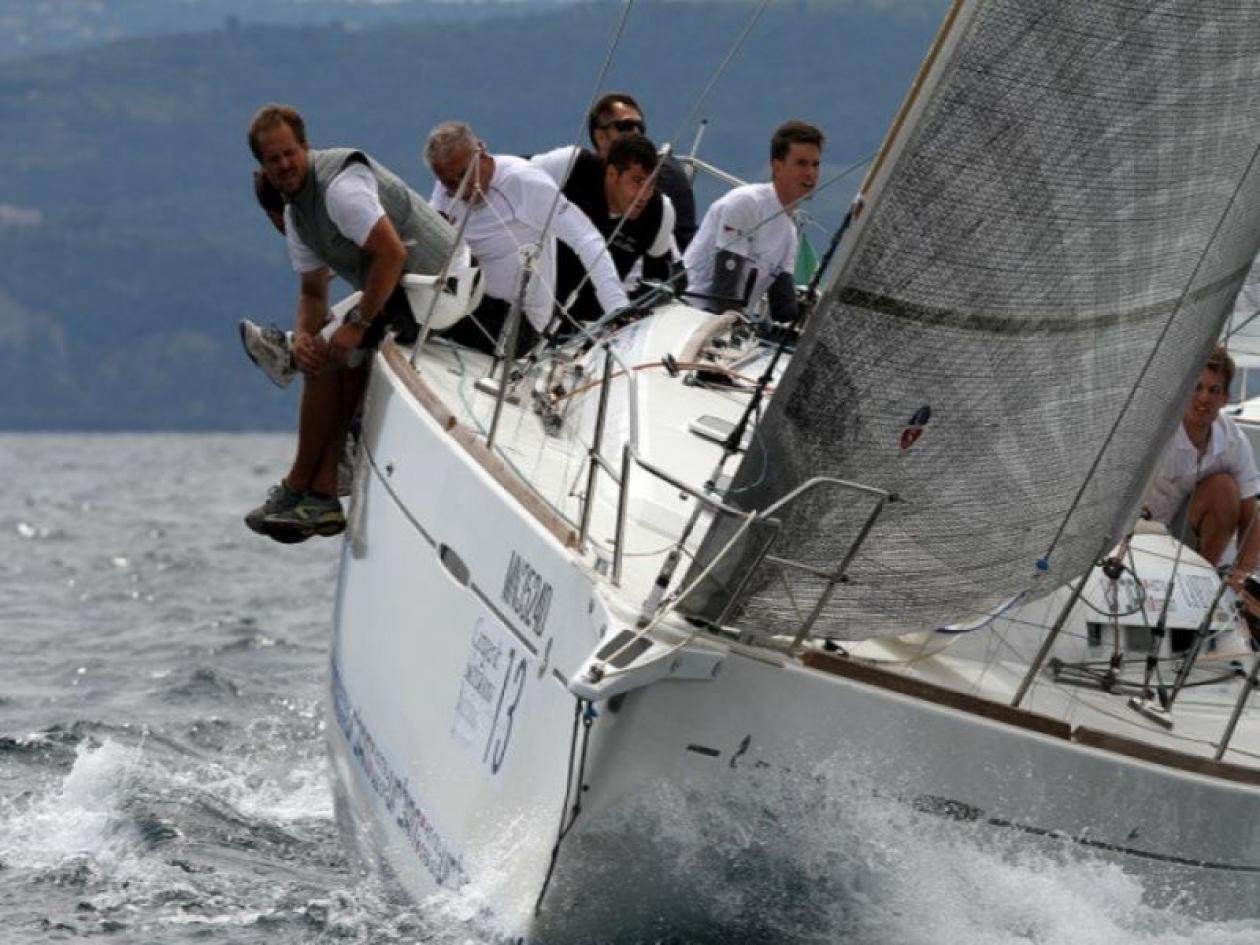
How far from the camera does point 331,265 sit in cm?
699

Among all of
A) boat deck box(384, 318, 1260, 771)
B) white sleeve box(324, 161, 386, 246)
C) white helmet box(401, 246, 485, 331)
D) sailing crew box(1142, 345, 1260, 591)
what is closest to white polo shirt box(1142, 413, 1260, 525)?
sailing crew box(1142, 345, 1260, 591)

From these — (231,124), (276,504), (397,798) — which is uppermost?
(276,504)

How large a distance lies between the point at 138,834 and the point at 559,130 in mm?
146039

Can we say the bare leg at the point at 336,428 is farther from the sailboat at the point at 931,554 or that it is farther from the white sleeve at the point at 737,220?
the sailboat at the point at 931,554

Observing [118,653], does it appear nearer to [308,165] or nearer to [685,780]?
[308,165]

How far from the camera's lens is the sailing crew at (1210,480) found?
21.3 feet

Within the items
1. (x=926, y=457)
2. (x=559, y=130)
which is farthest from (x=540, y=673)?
(x=559, y=130)

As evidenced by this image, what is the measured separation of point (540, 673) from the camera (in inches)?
200

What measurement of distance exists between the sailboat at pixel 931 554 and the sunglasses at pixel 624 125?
2946 millimetres

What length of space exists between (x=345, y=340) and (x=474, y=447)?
4.01 ft

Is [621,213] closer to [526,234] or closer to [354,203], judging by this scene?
[526,234]

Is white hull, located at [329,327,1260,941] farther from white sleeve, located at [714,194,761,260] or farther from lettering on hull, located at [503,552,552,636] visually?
white sleeve, located at [714,194,761,260]

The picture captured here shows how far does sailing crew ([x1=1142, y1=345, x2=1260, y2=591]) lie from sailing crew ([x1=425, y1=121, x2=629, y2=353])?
1586 millimetres

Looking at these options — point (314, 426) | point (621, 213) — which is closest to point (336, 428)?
point (314, 426)
